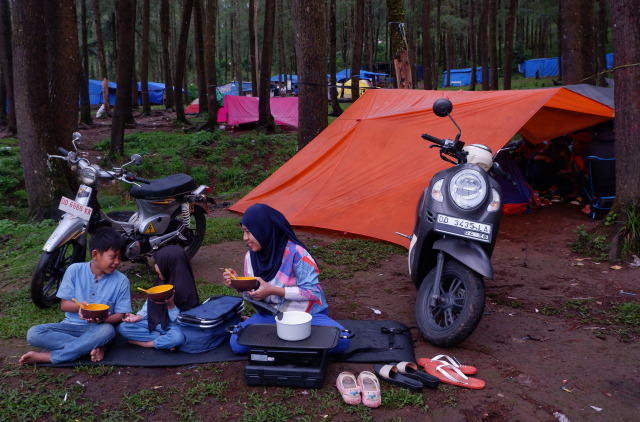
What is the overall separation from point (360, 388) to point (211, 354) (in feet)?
3.55

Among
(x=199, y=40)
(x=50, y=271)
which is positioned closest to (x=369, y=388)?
(x=50, y=271)

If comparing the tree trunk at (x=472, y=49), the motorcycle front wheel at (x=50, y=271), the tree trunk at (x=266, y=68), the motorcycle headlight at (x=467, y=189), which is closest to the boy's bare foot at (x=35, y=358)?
the motorcycle front wheel at (x=50, y=271)

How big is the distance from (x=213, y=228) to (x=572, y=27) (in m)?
7.17

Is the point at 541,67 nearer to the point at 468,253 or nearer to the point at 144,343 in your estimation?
the point at 468,253

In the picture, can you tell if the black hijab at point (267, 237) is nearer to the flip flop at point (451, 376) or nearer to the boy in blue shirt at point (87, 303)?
the boy in blue shirt at point (87, 303)

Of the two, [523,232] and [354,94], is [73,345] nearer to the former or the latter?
[523,232]

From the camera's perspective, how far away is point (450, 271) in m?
3.35

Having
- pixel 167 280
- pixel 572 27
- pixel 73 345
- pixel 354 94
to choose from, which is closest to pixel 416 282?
pixel 167 280

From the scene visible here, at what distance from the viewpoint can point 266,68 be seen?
13.8m

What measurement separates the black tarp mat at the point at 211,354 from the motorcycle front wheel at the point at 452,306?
18 cm

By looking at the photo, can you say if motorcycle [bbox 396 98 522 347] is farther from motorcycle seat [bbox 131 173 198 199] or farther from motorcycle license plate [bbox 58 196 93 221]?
motorcycle license plate [bbox 58 196 93 221]

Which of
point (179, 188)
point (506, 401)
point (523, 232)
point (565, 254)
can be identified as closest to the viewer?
point (506, 401)

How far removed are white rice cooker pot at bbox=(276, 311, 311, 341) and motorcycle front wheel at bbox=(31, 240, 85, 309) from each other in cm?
220

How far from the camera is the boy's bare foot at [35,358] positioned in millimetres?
3031
